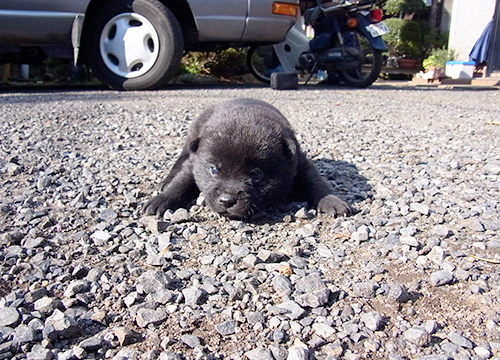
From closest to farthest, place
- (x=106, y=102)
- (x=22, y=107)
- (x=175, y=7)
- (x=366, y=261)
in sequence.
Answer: (x=366, y=261)
(x=22, y=107)
(x=106, y=102)
(x=175, y=7)

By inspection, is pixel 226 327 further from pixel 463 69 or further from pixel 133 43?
pixel 463 69

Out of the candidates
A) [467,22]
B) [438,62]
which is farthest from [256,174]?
[467,22]

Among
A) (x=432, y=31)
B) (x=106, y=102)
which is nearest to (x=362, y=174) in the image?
(x=106, y=102)

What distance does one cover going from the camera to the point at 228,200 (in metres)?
2.63

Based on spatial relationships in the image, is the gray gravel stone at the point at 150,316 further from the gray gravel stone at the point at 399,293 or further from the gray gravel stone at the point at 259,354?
the gray gravel stone at the point at 399,293

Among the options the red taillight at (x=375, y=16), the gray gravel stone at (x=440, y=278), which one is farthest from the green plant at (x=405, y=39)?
the gray gravel stone at (x=440, y=278)

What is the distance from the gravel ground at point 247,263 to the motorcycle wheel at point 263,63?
5.95 metres

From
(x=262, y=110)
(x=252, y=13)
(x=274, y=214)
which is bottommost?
(x=274, y=214)

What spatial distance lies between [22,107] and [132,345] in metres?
5.11

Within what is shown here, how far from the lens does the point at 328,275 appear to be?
6.83 ft

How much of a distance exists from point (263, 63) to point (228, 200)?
28.4 ft

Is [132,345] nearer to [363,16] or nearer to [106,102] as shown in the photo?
[106,102]

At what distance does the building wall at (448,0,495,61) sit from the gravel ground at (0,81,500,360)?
12.7 m

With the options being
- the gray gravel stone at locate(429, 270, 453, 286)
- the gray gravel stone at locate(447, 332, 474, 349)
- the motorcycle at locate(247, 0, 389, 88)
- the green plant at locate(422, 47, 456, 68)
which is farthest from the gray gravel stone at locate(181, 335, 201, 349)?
the green plant at locate(422, 47, 456, 68)
